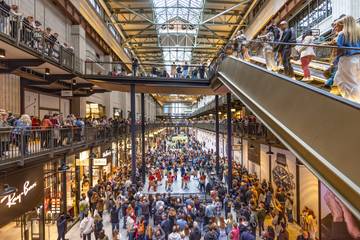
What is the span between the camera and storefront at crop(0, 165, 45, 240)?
9.38 m

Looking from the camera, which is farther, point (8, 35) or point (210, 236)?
point (210, 236)

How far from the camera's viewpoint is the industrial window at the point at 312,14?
53.3 feet

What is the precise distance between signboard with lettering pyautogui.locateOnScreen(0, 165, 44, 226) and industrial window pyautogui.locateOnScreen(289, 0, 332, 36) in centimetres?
1435

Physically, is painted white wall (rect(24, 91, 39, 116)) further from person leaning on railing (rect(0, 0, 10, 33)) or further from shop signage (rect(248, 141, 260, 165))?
shop signage (rect(248, 141, 260, 165))

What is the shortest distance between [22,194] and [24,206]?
430 mm

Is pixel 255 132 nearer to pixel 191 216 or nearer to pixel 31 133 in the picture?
pixel 191 216

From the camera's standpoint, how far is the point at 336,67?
17.1 feet

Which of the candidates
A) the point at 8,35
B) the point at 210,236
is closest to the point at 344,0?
the point at 210,236

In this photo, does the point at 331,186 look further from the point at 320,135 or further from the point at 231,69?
the point at 231,69

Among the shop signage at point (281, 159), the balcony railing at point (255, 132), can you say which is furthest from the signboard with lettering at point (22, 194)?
the shop signage at point (281, 159)

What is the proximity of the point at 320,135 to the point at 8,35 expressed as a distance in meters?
8.28

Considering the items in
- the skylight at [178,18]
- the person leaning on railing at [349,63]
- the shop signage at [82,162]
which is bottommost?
the shop signage at [82,162]

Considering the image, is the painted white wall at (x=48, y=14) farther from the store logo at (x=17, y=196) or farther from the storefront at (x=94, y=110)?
the store logo at (x=17, y=196)

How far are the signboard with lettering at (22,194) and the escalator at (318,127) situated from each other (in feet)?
23.6
